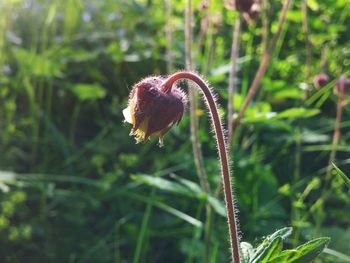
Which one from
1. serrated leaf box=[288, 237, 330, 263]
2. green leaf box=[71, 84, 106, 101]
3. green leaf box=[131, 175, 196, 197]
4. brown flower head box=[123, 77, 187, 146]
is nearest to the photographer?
serrated leaf box=[288, 237, 330, 263]

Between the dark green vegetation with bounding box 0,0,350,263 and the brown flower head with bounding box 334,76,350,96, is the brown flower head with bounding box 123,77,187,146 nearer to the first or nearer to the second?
the dark green vegetation with bounding box 0,0,350,263

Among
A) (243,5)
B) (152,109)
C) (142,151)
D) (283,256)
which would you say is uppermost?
(243,5)

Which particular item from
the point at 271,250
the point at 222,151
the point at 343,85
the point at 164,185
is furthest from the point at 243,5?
the point at 271,250

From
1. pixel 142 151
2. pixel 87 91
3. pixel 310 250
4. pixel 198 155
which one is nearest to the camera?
pixel 310 250

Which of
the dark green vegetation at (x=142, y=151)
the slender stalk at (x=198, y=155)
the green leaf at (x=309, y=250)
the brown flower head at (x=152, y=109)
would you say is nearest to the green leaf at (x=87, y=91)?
the dark green vegetation at (x=142, y=151)

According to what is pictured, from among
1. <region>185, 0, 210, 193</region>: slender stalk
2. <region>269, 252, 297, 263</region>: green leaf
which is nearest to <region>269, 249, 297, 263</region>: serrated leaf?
<region>269, 252, 297, 263</region>: green leaf

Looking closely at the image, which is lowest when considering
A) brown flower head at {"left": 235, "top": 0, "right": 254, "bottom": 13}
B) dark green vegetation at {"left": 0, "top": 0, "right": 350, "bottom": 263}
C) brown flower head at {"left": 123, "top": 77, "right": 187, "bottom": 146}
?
dark green vegetation at {"left": 0, "top": 0, "right": 350, "bottom": 263}

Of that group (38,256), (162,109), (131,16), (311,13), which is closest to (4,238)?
(38,256)

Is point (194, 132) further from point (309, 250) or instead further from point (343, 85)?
point (309, 250)
